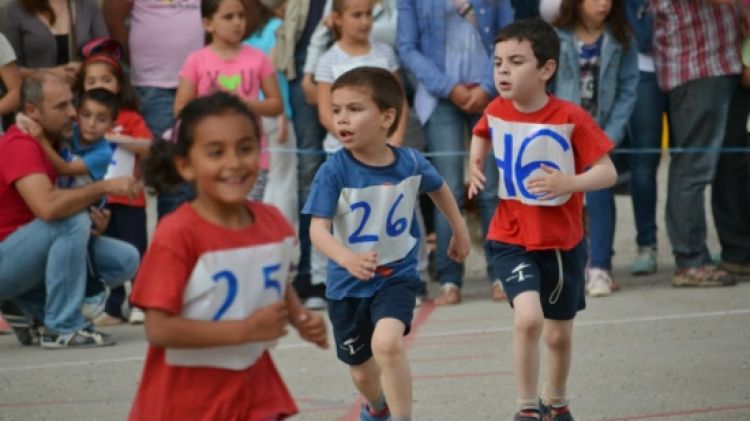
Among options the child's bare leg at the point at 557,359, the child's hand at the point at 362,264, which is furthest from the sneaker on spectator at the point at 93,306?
the child's hand at the point at 362,264

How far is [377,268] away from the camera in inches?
236

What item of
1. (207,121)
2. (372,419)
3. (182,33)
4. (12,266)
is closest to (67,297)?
(12,266)

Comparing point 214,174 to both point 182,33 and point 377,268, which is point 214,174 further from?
point 182,33

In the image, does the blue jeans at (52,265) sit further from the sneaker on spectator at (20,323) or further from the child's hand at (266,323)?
the child's hand at (266,323)

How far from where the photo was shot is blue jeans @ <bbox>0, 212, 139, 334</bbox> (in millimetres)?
8484

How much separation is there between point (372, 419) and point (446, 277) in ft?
12.3

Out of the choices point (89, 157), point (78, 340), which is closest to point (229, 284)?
point (78, 340)

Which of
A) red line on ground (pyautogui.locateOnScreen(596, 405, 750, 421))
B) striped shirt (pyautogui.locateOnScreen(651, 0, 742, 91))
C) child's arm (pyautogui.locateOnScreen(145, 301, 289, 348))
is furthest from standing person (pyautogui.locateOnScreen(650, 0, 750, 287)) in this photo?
child's arm (pyautogui.locateOnScreen(145, 301, 289, 348))

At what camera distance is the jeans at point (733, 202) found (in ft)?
34.3

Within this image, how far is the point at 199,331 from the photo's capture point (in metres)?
4.26

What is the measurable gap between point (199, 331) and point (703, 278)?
6.46 metres

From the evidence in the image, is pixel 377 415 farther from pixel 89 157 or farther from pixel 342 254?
pixel 89 157

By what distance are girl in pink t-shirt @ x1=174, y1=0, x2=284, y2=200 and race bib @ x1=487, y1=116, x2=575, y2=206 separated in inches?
128

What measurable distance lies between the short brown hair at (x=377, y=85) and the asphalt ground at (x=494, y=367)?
1374 millimetres
